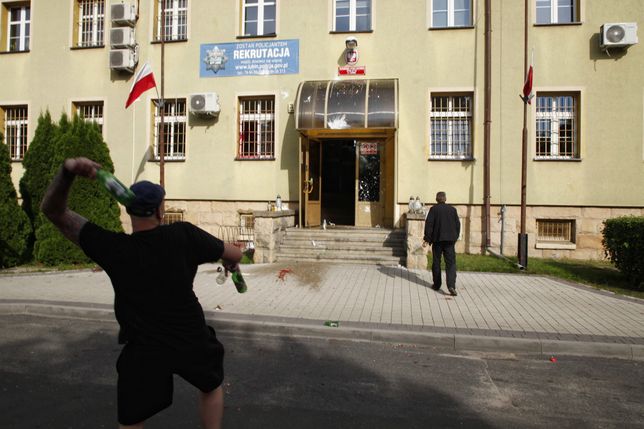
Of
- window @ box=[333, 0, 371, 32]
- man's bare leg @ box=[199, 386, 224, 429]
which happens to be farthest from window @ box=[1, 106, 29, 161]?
man's bare leg @ box=[199, 386, 224, 429]

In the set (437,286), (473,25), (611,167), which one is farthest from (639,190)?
(437,286)

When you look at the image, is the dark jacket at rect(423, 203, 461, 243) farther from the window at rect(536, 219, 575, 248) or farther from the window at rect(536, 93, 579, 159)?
the window at rect(536, 93, 579, 159)

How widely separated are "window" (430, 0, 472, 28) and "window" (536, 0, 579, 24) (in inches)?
77.8

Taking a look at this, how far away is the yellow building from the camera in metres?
12.1

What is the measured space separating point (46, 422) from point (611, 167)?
527 inches

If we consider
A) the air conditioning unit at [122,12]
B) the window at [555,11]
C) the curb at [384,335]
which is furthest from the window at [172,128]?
the window at [555,11]

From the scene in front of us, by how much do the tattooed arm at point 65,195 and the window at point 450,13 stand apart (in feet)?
41.6

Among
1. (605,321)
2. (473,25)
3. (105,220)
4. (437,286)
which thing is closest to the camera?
(605,321)

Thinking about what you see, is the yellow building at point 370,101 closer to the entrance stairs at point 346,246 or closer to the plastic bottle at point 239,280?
the entrance stairs at point 346,246

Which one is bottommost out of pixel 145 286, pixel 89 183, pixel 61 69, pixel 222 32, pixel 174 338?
pixel 174 338

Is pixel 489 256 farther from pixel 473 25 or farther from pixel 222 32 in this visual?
pixel 222 32

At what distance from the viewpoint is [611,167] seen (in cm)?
1202

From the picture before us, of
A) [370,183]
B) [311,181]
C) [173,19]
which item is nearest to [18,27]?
[173,19]

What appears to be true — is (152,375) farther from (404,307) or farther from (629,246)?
(629,246)
